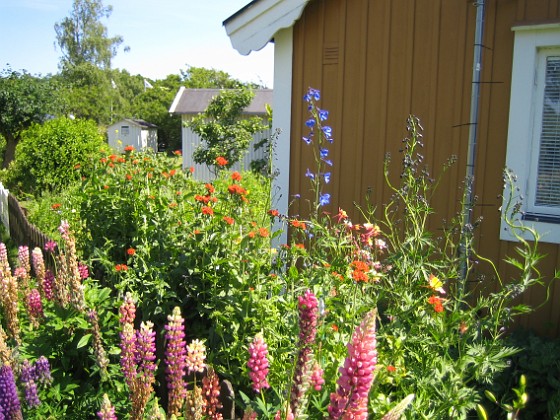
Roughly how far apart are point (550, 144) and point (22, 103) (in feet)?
58.9

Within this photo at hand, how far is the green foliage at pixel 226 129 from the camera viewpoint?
53.1 feet

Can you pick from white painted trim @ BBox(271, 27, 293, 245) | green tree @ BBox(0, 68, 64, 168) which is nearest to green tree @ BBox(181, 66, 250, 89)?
green tree @ BBox(0, 68, 64, 168)

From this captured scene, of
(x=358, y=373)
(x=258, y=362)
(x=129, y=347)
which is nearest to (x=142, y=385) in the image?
(x=129, y=347)

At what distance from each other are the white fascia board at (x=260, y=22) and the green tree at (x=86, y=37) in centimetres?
4193

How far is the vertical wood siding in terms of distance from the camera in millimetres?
4090

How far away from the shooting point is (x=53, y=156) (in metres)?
10.9

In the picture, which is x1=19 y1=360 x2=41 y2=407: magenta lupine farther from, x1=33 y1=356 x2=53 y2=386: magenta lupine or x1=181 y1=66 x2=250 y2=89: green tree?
x1=181 y1=66 x2=250 y2=89: green tree

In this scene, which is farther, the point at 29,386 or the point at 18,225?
the point at 18,225

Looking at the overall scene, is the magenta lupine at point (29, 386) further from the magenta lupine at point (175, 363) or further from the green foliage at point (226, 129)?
the green foliage at point (226, 129)

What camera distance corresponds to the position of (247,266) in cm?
304

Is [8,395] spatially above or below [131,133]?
below

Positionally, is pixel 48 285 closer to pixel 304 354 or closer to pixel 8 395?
pixel 8 395

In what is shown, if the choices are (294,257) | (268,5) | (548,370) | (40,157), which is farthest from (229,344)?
(40,157)

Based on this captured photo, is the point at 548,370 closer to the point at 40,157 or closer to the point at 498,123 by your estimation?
the point at 498,123
